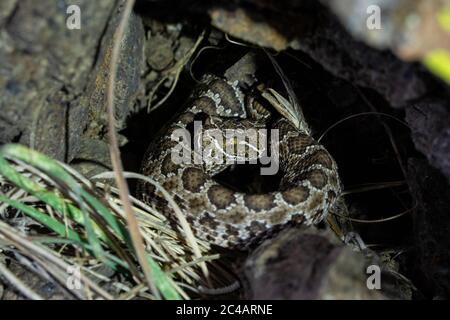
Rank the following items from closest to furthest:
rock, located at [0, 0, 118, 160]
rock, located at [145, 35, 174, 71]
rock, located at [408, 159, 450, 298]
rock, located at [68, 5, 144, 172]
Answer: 1. rock, located at [0, 0, 118, 160]
2. rock, located at [408, 159, 450, 298]
3. rock, located at [68, 5, 144, 172]
4. rock, located at [145, 35, 174, 71]

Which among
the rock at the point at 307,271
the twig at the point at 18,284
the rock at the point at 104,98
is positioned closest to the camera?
the rock at the point at 307,271

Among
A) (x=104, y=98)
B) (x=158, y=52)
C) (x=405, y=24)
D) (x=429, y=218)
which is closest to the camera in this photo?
(x=405, y=24)

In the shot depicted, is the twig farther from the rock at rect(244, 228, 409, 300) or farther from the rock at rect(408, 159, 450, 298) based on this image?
the rock at rect(408, 159, 450, 298)

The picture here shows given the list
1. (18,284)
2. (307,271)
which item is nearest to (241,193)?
(307,271)

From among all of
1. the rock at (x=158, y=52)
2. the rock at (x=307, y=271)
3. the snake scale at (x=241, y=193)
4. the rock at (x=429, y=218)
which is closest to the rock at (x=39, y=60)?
the snake scale at (x=241, y=193)

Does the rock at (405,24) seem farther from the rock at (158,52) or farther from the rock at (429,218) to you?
the rock at (158,52)

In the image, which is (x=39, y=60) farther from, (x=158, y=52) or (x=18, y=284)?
(x=158, y=52)

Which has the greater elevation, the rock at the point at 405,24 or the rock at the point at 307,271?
the rock at the point at 405,24

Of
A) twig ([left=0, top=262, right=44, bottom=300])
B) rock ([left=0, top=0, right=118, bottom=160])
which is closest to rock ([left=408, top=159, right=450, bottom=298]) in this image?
rock ([left=0, top=0, right=118, bottom=160])
